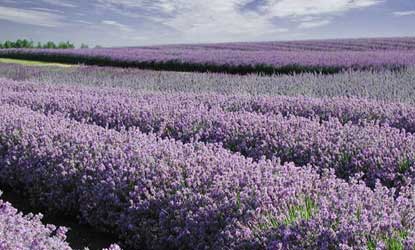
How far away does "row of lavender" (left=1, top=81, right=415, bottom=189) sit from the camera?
464 centimetres

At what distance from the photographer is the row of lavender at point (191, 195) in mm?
2932

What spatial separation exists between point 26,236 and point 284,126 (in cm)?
323

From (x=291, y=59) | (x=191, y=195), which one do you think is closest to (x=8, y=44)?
(x=291, y=59)

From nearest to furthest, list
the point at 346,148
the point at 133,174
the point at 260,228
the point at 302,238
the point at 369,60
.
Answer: the point at 302,238 → the point at 260,228 → the point at 133,174 → the point at 346,148 → the point at 369,60

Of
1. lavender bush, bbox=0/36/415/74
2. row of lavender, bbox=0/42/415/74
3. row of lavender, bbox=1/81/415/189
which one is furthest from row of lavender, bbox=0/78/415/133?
row of lavender, bbox=0/42/415/74

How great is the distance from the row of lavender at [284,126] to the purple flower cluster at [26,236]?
203cm

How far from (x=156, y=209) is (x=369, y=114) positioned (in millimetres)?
3590

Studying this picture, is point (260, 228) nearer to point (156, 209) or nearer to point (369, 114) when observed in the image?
point (156, 209)

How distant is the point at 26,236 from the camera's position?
2.95m

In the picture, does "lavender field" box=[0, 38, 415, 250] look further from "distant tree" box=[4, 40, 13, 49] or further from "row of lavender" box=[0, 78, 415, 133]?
"distant tree" box=[4, 40, 13, 49]

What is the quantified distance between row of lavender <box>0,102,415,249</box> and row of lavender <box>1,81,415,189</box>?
598mm

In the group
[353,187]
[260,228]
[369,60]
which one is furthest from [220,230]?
[369,60]

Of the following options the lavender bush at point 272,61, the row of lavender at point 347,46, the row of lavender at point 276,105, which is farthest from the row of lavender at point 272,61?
the row of lavender at point 276,105

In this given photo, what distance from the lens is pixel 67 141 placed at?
18.1ft
